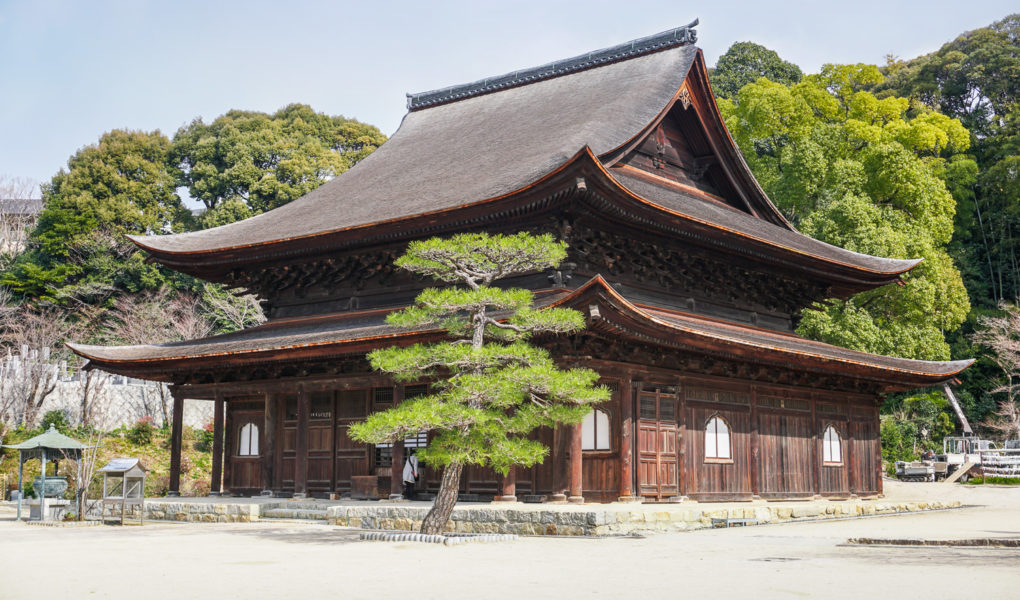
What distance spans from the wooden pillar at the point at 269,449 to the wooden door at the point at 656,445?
8.56 metres

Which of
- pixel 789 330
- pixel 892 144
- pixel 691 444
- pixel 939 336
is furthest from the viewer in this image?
pixel 892 144

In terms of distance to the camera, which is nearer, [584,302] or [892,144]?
[584,302]

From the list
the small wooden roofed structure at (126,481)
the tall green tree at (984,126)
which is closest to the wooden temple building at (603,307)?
the small wooden roofed structure at (126,481)

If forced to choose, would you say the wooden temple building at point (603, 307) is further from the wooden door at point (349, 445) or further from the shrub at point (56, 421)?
the shrub at point (56, 421)

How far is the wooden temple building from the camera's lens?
58.3 feet

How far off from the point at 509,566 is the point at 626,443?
7.72m

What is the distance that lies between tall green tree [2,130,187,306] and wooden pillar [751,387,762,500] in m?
35.0

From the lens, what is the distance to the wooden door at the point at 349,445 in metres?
20.4

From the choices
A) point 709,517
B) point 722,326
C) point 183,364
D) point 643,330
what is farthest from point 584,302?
point 183,364

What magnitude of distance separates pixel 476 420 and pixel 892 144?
90.9 ft

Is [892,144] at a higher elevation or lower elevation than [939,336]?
higher

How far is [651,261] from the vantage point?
65.2 feet

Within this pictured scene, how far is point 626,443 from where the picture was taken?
57.6 ft

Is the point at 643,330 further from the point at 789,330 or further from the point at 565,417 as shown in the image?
the point at 789,330
